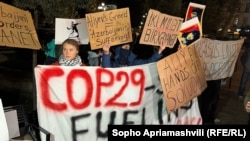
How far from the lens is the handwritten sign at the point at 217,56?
5648mm

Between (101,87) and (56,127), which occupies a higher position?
(101,87)

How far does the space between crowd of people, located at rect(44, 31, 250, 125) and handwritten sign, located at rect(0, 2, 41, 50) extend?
0.42 meters

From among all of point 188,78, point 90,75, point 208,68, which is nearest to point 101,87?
point 90,75

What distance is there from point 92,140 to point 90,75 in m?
0.68

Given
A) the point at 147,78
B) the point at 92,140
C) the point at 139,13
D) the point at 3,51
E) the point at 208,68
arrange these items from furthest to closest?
the point at 3,51
the point at 139,13
the point at 208,68
the point at 147,78
the point at 92,140

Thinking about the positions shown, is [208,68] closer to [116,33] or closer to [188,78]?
[188,78]

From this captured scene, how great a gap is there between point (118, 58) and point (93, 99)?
1.15 m

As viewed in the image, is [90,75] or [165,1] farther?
[165,1]

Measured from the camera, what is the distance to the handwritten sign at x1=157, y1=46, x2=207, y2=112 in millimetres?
4207

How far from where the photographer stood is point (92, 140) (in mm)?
3744

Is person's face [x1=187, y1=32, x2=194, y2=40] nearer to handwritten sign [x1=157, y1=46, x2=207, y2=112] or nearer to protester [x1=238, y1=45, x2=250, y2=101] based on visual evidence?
handwritten sign [x1=157, y1=46, x2=207, y2=112]

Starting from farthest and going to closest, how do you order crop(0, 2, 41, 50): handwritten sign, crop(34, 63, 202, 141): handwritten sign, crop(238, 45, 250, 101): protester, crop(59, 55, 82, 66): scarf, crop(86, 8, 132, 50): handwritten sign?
crop(238, 45, 250, 101): protester
crop(86, 8, 132, 50): handwritten sign
crop(0, 2, 41, 50): handwritten sign
crop(59, 55, 82, 66): scarf
crop(34, 63, 202, 141): handwritten sign

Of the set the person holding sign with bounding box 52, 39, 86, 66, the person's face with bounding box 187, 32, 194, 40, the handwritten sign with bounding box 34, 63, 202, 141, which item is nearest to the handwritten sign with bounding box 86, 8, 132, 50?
the person holding sign with bounding box 52, 39, 86, 66

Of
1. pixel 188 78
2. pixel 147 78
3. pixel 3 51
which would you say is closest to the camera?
pixel 147 78
